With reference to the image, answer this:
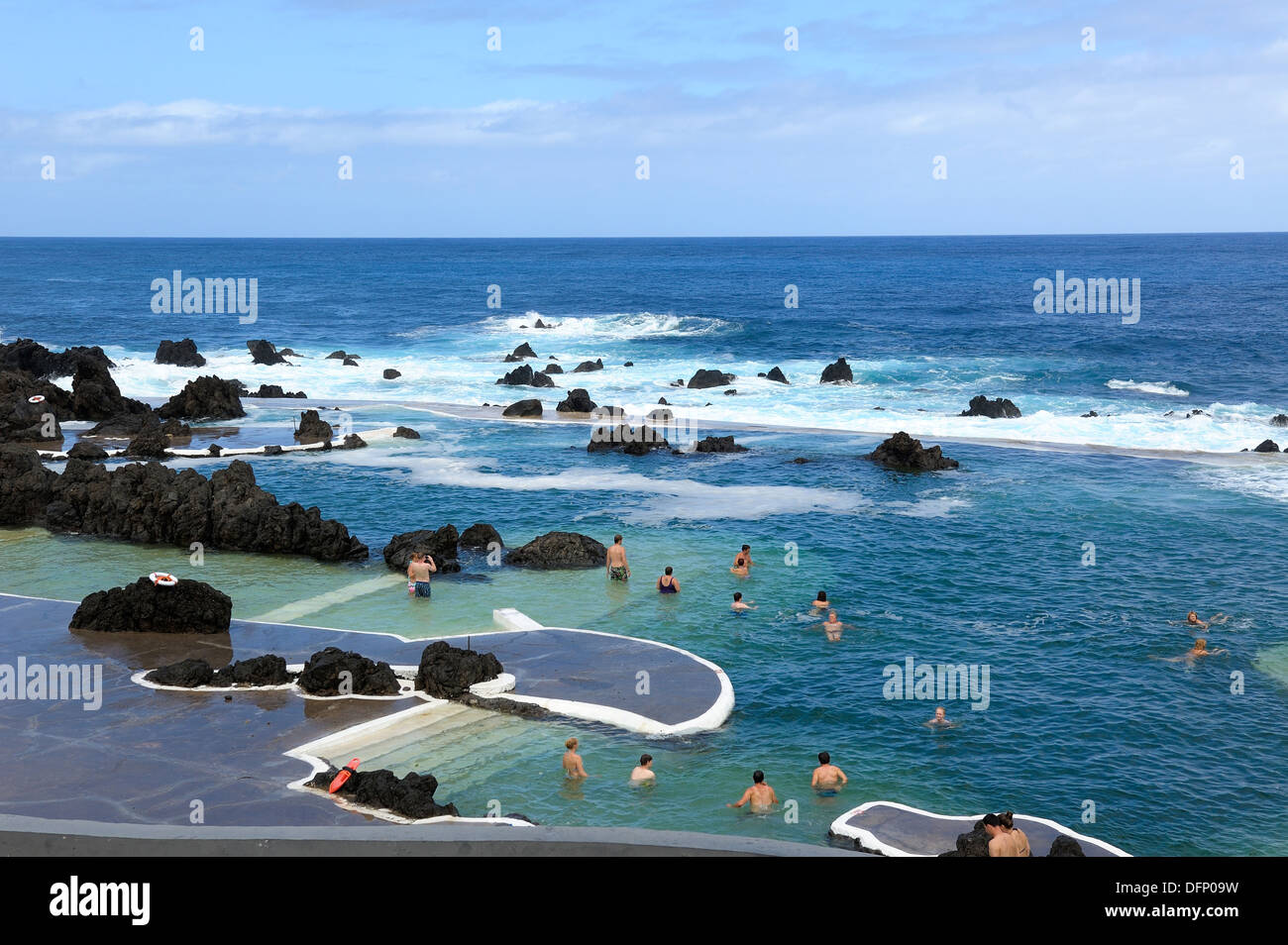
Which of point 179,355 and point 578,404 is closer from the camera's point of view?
point 578,404

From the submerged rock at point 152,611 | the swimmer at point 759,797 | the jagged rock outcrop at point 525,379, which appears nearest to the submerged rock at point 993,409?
the jagged rock outcrop at point 525,379

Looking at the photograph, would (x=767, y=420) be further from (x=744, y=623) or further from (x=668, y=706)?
(x=668, y=706)

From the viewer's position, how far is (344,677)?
19875mm

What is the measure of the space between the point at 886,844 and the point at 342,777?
24.9 feet

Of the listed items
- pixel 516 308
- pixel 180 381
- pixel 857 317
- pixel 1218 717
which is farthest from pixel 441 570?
pixel 516 308

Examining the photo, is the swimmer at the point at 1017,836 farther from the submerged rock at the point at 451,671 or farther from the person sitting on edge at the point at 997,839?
the submerged rock at the point at 451,671

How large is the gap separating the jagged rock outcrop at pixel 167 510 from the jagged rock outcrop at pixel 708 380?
3488 cm

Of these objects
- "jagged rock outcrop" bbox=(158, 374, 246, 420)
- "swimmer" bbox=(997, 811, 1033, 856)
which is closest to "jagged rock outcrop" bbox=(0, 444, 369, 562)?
"jagged rock outcrop" bbox=(158, 374, 246, 420)

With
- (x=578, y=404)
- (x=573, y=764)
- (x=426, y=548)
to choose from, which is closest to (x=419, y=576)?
(x=426, y=548)

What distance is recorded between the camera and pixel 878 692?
21.0 metres

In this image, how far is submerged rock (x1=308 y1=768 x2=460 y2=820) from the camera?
50.0 ft

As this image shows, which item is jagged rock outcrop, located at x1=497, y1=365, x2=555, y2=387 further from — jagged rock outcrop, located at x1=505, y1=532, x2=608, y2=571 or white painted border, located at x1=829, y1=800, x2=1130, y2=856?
white painted border, located at x1=829, y1=800, x2=1130, y2=856

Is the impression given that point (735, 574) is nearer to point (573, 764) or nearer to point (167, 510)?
point (573, 764)

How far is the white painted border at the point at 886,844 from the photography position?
14984mm
